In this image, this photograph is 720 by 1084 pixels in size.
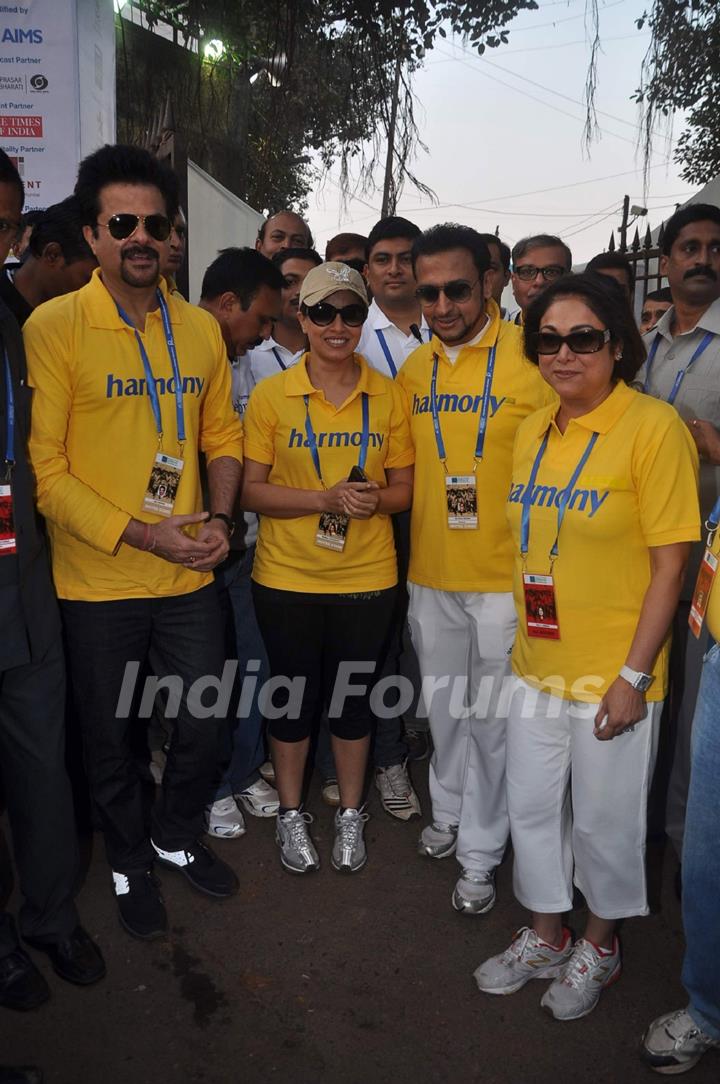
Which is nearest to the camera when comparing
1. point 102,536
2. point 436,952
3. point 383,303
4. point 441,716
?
point 102,536

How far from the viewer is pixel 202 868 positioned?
3.19 metres

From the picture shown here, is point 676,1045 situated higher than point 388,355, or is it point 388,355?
point 388,355

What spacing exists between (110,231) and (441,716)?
2.11 m

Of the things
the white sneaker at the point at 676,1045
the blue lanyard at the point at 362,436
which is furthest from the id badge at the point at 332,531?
the white sneaker at the point at 676,1045

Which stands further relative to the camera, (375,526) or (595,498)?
(375,526)

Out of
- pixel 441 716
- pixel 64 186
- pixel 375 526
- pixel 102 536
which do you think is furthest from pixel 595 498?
pixel 64 186

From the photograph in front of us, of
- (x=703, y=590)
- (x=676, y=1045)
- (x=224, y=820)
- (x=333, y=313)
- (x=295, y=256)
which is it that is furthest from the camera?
(x=295, y=256)

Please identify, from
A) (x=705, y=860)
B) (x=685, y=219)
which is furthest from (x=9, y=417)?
(x=685, y=219)

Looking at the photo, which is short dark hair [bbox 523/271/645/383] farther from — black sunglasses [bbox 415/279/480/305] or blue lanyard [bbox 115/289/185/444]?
blue lanyard [bbox 115/289/185/444]

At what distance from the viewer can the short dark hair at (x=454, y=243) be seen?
3.05 metres

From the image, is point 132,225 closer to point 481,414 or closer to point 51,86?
point 481,414

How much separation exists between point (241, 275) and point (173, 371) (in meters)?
0.94

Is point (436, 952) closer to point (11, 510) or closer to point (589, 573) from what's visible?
point (589, 573)

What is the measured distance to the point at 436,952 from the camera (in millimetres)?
2855
